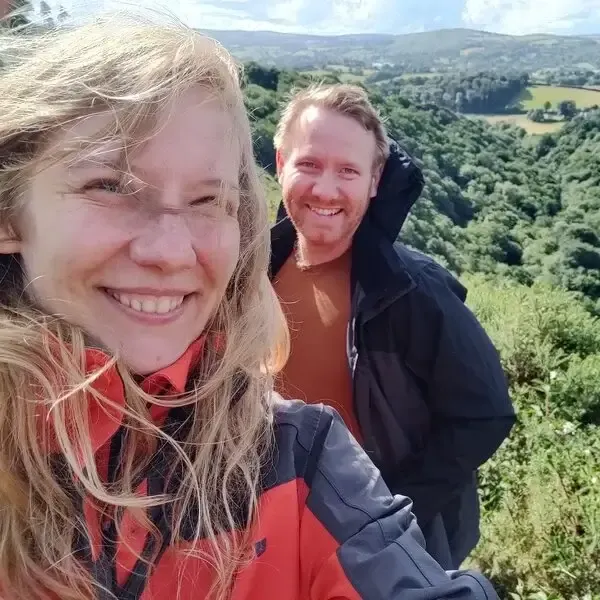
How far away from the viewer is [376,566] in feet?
3.48

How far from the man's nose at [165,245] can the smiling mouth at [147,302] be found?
0.06m

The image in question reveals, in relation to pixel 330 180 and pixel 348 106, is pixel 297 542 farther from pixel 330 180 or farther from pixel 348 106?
pixel 348 106

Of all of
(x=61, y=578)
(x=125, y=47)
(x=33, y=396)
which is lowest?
(x=61, y=578)

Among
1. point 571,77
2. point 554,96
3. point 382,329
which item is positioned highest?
point 382,329

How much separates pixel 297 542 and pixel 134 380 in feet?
1.33

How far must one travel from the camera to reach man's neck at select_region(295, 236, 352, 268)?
2.30m

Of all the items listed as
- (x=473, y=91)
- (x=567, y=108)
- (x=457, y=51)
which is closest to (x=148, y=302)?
(x=473, y=91)

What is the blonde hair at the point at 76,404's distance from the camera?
109 centimetres

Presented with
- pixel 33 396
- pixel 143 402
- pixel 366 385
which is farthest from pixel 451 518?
pixel 33 396

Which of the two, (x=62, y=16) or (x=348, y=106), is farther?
(x=348, y=106)

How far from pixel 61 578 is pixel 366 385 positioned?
45.3 inches

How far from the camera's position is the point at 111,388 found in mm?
1117

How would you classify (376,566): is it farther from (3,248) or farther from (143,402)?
(3,248)

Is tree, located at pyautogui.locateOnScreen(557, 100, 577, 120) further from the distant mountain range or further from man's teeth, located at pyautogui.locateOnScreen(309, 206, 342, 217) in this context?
man's teeth, located at pyautogui.locateOnScreen(309, 206, 342, 217)
